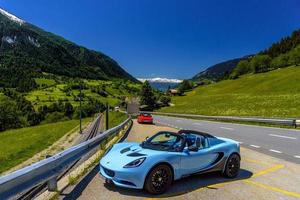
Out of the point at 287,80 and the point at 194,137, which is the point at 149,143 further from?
the point at 287,80

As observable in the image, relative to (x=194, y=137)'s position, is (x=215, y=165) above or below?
below

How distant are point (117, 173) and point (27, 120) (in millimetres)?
116434

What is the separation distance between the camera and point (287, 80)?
83.2 m

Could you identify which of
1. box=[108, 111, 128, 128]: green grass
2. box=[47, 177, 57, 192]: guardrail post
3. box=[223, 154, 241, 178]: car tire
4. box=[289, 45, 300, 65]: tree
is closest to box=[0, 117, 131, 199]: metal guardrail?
box=[47, 177, 57, 192]: guardrail post

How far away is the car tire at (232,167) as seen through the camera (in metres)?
8.66

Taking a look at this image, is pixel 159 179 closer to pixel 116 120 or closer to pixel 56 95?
pixel 116 120

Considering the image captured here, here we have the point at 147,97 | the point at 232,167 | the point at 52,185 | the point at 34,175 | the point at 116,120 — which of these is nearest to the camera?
the point at 34,175

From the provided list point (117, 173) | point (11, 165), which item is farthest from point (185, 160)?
point (11, 165)

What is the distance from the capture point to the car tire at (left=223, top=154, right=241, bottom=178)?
8664 mm

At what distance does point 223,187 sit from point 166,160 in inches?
63.9

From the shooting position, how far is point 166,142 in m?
8.20

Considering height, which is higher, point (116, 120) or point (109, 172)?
point (109, 172)

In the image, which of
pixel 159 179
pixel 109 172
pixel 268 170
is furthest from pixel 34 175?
pixel 268 170

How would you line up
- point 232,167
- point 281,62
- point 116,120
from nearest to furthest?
point 232,167
point 116,120
point 281,62
